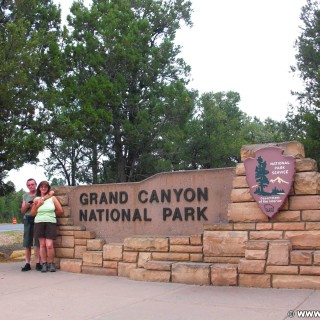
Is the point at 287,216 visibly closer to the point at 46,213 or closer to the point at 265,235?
the point at 265,235

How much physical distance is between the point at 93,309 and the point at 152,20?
24.6m

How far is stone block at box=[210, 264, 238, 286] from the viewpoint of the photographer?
265 inches

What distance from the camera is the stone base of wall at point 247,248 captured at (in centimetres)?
647

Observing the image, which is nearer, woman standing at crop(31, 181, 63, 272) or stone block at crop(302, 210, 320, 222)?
stone block at crop(302, 210, 320, 222)

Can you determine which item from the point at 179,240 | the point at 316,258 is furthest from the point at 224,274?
the point at 316,258

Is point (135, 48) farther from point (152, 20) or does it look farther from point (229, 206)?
point (229, 206)

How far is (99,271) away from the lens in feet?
27.6

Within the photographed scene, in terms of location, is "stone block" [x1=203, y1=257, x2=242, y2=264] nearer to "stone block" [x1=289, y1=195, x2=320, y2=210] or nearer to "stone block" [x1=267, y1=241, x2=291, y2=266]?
"stone block" [x1=267, y1=241, x2=291, y2=266]

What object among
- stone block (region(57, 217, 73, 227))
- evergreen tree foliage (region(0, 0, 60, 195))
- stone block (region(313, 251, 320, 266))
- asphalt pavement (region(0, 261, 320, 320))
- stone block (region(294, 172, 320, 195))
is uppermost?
evergreen tree foliage (region(0, 0, 60, 195))

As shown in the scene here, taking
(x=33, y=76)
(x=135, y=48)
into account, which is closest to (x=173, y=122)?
(x=135, y=48)

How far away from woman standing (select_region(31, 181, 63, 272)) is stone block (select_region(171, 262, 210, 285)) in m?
2.63

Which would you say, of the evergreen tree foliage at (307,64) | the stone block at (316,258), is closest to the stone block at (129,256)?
the stone block at (316,258)

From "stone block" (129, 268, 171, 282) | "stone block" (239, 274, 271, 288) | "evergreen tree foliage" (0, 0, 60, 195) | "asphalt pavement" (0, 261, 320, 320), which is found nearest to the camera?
"asphalt pavement" (0, 261, 320, 320)

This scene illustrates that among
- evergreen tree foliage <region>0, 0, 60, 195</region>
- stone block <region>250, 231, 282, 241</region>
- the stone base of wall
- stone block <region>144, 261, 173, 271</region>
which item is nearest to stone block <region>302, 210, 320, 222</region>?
the stone base of wall
